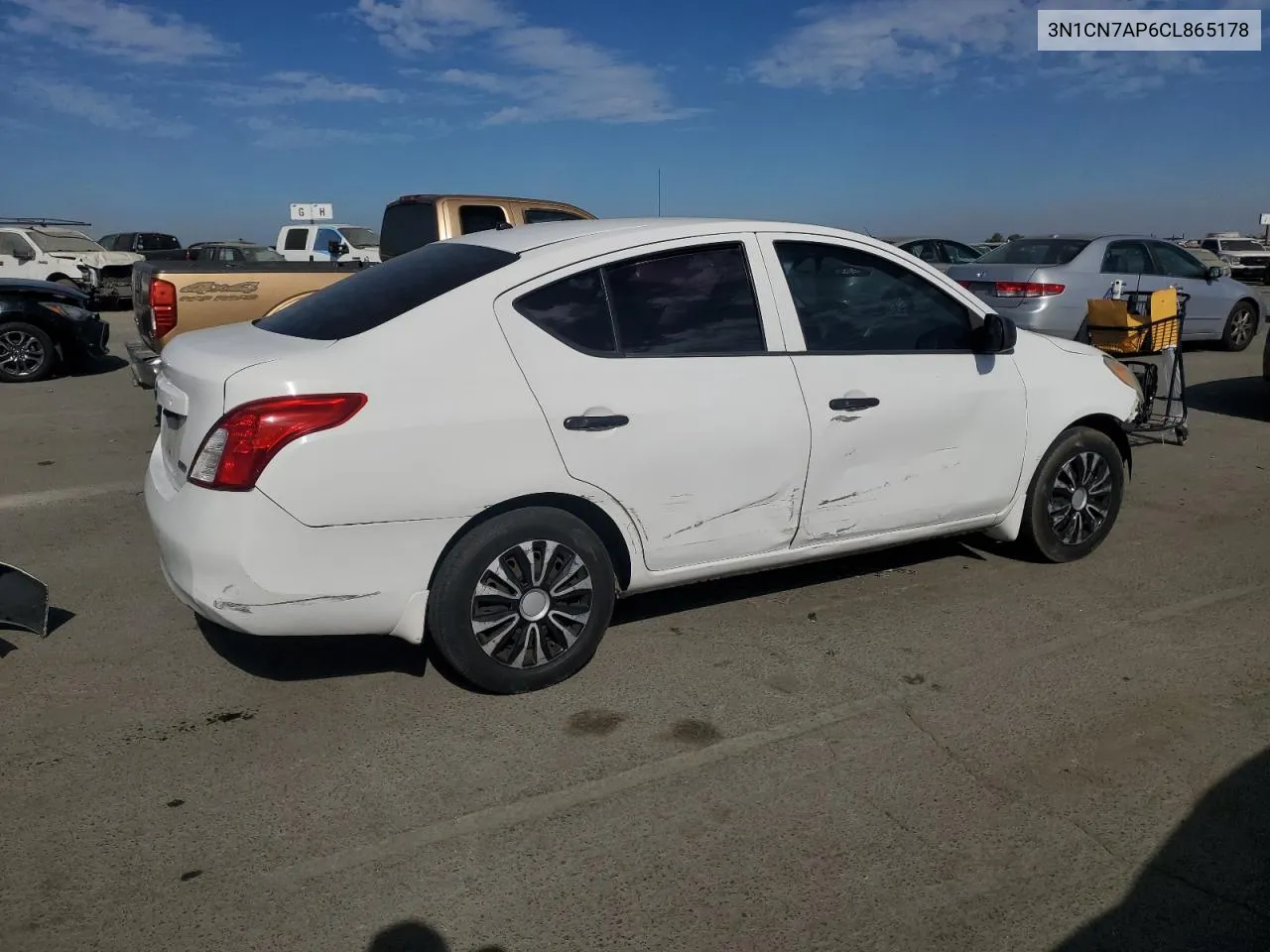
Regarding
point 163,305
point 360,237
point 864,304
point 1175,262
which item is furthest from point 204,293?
point 360,237

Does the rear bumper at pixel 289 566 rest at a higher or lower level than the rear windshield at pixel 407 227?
lower

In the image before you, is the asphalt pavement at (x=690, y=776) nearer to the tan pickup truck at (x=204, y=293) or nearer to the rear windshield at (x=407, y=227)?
the tan pickup truck at (x=204, y=293)

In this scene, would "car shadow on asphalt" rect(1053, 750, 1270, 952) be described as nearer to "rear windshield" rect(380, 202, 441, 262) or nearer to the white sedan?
the white sedan

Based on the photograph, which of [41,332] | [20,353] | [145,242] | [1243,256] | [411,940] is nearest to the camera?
[411,940]

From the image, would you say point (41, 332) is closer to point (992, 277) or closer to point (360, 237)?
point (992, 277)

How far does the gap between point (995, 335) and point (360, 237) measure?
2268cm

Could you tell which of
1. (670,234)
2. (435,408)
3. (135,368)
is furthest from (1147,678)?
(135,368)

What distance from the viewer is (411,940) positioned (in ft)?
8.42

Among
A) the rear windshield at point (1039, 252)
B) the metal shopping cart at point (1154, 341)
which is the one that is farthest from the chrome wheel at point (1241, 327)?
the metal shopping cart at point (1154, 341)

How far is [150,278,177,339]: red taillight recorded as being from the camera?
810 centimetres

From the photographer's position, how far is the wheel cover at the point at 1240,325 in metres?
14.2

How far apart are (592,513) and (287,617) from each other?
3.71 feet

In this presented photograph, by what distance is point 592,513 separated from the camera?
386 cm

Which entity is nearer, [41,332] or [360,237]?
[41,332]
